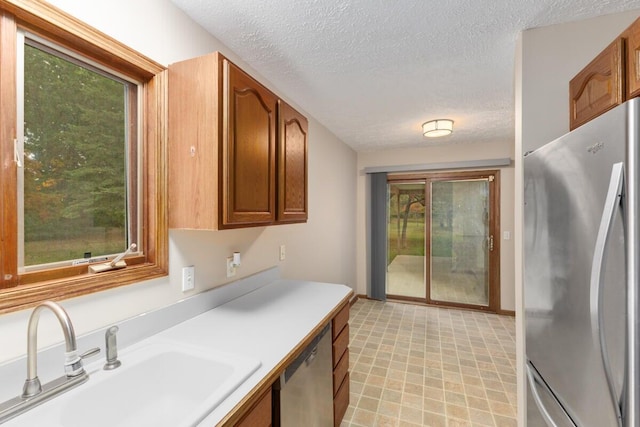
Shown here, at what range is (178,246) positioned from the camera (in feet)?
4.54

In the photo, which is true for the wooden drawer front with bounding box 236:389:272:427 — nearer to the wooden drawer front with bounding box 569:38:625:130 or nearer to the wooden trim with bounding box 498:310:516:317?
the wooden drawer front with bounding box 569:38:625:130

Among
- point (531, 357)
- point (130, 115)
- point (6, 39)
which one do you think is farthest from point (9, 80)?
point (531, 357)

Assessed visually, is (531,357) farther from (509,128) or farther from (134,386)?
(509,128)

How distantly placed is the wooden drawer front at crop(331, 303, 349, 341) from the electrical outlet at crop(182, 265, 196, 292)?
82 centimetres

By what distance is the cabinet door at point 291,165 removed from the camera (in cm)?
164

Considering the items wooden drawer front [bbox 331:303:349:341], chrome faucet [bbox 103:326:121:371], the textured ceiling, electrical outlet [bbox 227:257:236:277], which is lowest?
wooden drawer front [bbox 331:303:349:341]

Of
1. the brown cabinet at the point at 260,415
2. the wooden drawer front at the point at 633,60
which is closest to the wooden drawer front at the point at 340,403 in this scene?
the brown cabinet at the point at 260,415

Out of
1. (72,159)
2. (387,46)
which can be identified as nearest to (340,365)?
(72,159)

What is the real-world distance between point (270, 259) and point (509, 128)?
3.13 m

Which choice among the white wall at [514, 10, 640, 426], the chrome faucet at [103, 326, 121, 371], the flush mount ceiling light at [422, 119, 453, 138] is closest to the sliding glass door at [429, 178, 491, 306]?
the flush mount ceiling light at [422, 119, 453, 138]

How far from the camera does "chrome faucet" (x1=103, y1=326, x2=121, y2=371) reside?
3.23 feet

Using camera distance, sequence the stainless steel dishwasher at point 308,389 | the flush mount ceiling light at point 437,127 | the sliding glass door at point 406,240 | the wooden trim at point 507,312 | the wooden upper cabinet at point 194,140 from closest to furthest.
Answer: the stainless steel dishwasher at point 308,389 → the wooden upper cabinet at point 194,140 → the flush mount ceiling light at point 437,127 → the wooden trim at point 507,312 → the sliding glass door at point 406,240

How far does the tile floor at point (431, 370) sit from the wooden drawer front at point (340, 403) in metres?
0.11

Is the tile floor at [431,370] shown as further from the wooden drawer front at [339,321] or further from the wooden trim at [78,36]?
the wooden trim at [78,36]
